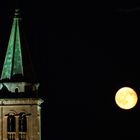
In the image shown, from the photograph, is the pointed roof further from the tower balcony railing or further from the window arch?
the tower balcony railing

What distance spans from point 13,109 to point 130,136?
18226 mm

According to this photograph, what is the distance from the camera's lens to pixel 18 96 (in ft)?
123

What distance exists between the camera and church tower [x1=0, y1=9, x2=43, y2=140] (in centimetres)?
3744

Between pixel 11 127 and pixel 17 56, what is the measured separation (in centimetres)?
408

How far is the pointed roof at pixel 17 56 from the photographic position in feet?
123

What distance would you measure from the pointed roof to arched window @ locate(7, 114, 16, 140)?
228cm

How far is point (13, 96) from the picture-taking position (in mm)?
37531

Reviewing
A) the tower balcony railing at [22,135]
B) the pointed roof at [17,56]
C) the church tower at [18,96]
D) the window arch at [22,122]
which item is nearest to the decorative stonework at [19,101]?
the church tower at [18,96]

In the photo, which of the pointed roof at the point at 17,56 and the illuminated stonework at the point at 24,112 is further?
the pointed roof at the point at 17,56

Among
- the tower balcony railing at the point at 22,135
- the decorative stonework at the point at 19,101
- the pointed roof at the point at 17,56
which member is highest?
the pointed roof at the point at 17,56

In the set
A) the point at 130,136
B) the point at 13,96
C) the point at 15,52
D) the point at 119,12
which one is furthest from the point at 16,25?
the point at 119,12

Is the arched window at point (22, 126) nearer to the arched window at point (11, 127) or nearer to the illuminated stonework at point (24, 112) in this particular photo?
the illuminated stonework at point (24, 112)

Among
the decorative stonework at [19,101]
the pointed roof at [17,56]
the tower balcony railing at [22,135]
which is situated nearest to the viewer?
the tower balcony railing at [22,135]

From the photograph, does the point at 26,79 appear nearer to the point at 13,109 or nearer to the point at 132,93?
the point at 13,109
